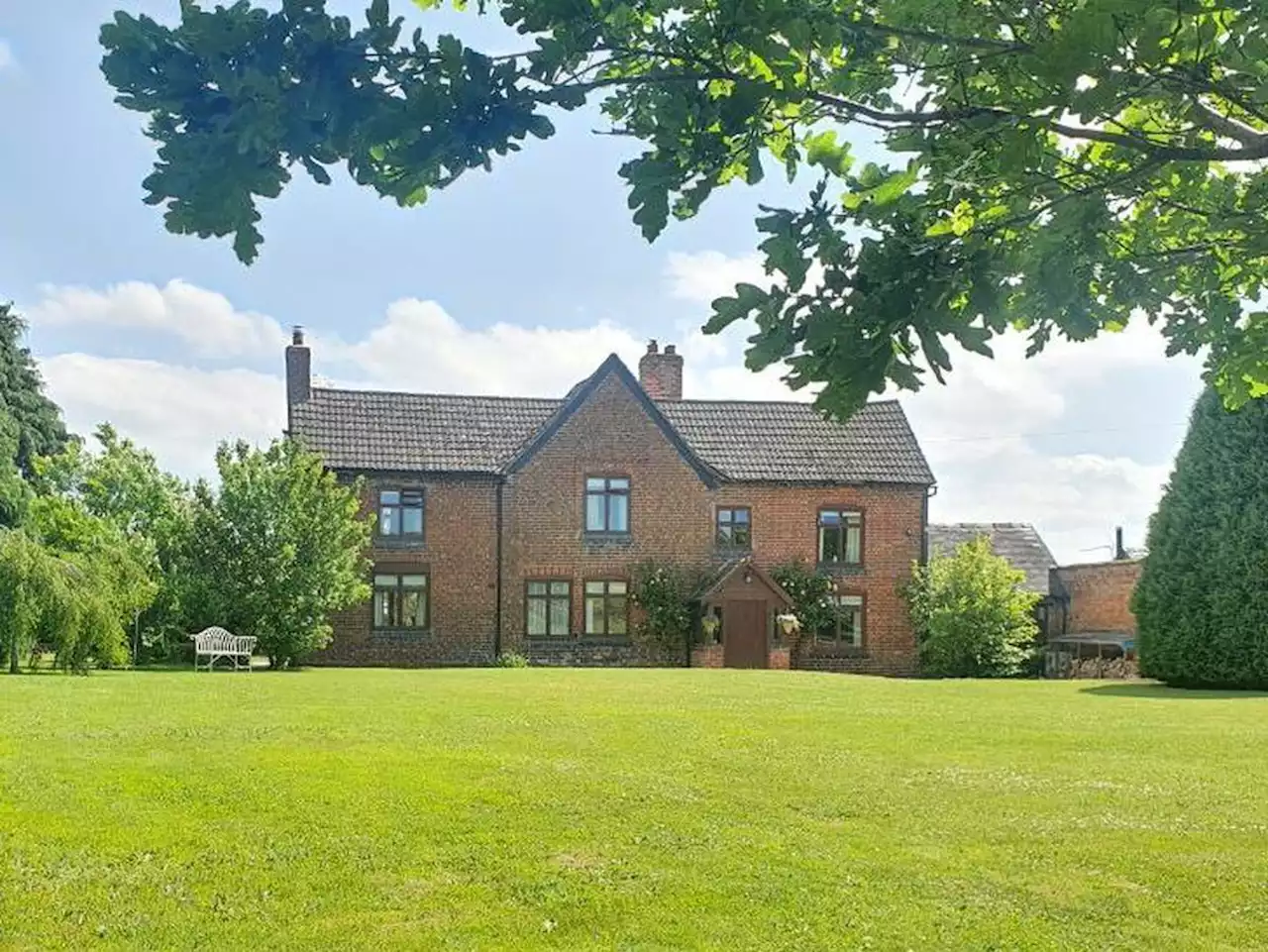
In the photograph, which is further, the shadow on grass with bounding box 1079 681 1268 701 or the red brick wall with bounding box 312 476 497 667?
the red brick wall with bounding box 312 476 497 667

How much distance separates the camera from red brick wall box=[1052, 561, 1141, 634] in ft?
121

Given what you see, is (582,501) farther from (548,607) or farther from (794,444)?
(794,444)

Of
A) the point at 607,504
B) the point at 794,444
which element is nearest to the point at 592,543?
the point at 607,504

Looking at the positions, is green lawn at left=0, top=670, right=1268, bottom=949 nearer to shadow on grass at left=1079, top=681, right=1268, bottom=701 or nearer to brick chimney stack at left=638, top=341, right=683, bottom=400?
shadow on grass at left=1079, top=681, right=1268, bottom=701

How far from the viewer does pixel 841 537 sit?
36062mm

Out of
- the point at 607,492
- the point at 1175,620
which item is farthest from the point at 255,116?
the point at 607,492

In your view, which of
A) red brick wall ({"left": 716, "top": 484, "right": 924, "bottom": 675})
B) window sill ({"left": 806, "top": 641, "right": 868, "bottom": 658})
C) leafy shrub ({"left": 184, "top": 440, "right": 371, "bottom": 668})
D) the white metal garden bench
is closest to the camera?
the white metal garden bench

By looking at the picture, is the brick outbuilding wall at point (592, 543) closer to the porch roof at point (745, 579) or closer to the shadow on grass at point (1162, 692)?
the porch roof at point (745, 579)

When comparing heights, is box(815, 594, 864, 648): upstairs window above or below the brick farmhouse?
below

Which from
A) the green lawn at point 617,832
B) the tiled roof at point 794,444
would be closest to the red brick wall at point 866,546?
the tiled roof at point 794,444

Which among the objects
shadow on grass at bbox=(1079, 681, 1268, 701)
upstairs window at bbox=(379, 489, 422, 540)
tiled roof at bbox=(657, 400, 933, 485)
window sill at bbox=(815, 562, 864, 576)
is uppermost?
tiled roof at bbox=(657, 400, 933, 485)

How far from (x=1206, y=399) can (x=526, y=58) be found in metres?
25.7

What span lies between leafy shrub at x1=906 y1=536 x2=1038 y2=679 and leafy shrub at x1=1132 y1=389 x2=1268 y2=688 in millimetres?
6877

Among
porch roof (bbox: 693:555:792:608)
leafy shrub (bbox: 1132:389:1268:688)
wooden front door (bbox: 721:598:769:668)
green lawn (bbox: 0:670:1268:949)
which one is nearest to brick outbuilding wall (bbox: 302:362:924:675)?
wooden front door (bbox: 721:598:769:668)
